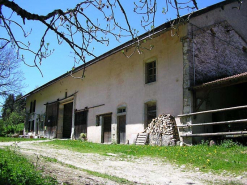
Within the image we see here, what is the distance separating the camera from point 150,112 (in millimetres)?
14180

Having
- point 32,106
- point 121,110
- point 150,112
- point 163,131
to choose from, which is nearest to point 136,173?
point 163,131

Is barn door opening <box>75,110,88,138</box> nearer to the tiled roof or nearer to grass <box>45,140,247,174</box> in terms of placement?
grass <box>45,140,247,174</box>

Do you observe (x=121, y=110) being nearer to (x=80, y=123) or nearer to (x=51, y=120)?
(x=80, y=123)

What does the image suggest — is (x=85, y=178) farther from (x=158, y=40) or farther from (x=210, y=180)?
(x=158, y=40)

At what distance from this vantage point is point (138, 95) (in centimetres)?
1495

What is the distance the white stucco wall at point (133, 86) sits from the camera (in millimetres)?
12984

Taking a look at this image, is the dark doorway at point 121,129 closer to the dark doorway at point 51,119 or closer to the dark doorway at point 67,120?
the dark doorway at point 67,120

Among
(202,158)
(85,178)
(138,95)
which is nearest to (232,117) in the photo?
(138,95)

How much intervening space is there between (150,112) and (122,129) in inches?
103

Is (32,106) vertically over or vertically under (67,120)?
over

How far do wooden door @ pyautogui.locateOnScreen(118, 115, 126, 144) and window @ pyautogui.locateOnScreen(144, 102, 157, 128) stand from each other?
6.68ft

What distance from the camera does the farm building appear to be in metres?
12.0

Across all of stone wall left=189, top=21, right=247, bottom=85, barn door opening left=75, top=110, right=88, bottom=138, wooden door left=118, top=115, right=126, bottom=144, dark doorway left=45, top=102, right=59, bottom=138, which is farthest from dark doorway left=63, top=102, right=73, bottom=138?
stone wall left=189, top=21, right=247, bottom=85

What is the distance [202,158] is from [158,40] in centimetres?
784
